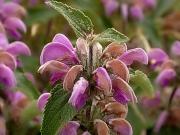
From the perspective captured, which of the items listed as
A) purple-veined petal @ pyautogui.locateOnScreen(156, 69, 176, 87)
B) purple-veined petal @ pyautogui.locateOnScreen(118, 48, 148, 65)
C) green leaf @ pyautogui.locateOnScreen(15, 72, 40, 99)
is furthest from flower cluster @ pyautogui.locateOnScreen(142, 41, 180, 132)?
purple-veined petal @ pyautogui.locateOnScreen(118, 48, 148, 65)

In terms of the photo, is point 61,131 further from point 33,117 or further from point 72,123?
point 33,117

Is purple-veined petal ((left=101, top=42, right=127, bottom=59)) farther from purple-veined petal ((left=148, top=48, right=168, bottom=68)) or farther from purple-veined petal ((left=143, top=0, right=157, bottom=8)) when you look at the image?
purple-veined petal ((left=143, top=0, right=157, bottom=8))

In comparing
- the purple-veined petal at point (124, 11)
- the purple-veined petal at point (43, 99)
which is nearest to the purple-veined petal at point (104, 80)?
the purple-veined petal at point (43, 99)

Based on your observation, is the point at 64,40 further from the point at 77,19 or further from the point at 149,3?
the point at 149,3

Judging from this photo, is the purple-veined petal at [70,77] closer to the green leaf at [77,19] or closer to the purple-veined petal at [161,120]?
the green leaf at [77,19]

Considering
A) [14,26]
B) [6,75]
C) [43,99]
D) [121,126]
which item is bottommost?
[121,126]

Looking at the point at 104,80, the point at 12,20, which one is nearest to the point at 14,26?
the point at 12,20
